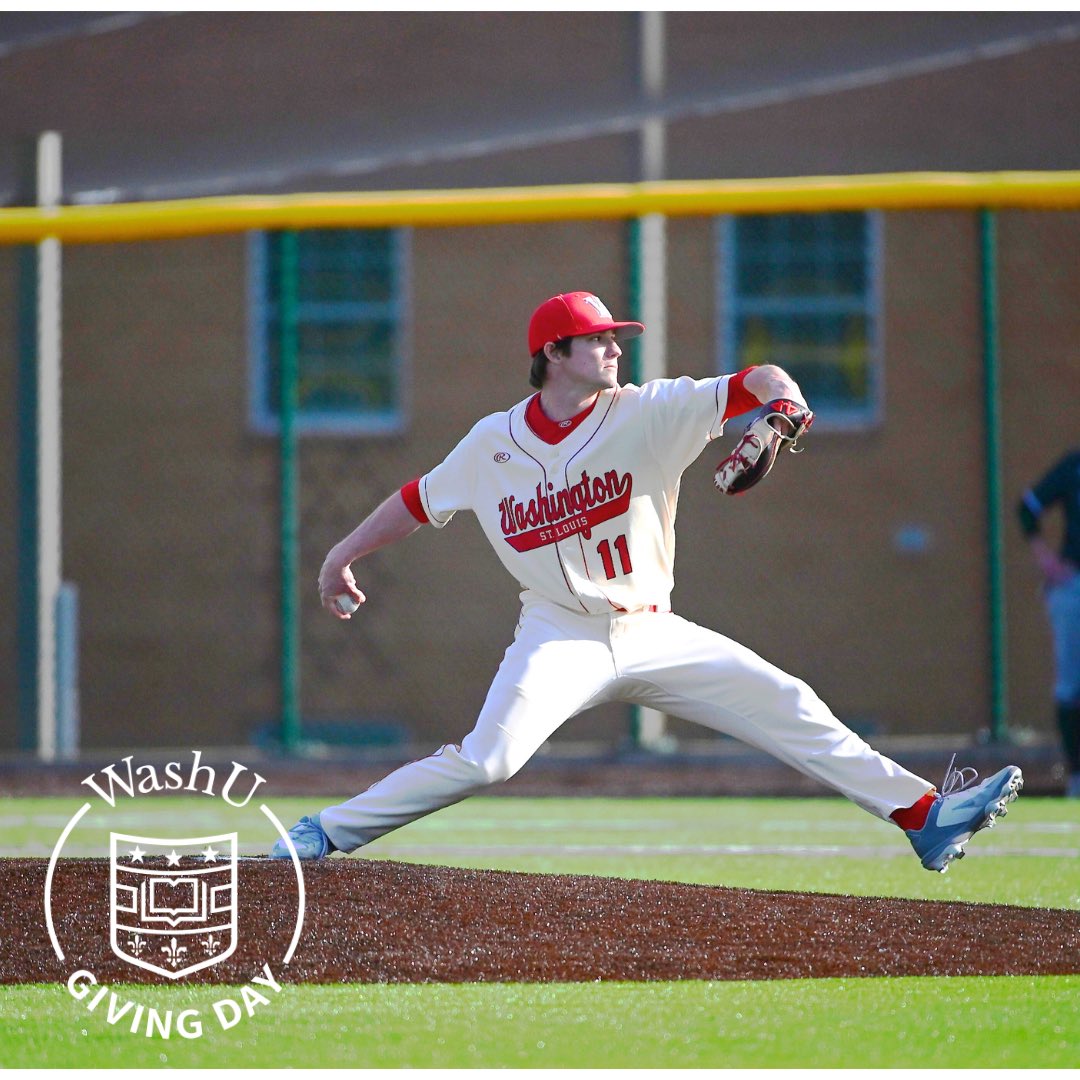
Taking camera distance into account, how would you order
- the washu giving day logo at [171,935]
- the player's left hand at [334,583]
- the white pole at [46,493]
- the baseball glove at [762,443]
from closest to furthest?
the washu giving day logo at [171,935], the baseball glove at [762,443], the player's left hand at [334,583], the white pole at [46,493]

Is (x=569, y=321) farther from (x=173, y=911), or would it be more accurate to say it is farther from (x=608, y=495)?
(x=173, y=911)

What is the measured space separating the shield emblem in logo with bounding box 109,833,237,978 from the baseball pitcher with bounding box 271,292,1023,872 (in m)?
0.40

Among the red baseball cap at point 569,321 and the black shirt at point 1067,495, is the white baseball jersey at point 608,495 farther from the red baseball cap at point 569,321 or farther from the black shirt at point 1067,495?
the black shirt at point 1067,495

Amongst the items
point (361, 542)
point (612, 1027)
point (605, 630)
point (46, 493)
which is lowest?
point (612, 1027)

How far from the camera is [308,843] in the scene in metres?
5.28

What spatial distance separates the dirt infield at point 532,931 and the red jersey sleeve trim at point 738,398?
52.7 inches

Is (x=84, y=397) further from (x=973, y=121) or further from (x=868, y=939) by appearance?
(x=868, y=939)

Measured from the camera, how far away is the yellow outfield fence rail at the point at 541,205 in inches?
433

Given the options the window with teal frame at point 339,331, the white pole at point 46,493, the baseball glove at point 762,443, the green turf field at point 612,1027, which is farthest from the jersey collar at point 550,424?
the window with teal frame at point 339,331

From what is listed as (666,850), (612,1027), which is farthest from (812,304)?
(612,1027)

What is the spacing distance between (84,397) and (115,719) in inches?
109

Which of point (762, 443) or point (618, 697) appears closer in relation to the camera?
point (762, 443)

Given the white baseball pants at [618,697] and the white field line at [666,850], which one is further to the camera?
the white field line at [666,850]

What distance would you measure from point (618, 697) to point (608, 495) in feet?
1.92
